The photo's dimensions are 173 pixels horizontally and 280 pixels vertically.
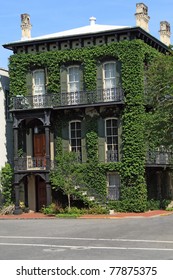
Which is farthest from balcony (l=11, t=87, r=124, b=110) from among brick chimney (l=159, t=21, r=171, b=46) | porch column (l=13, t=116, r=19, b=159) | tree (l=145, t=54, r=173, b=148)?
brick chimney (l=159, t=21, r=171, b=46)

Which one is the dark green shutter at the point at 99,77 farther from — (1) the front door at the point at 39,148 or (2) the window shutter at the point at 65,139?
(1) the front door at the point at 39,148

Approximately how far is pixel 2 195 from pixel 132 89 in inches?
441

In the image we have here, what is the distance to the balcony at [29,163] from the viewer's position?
3447cm

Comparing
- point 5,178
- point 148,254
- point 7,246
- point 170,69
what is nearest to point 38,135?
point 5,178

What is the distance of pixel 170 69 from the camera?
2356cm

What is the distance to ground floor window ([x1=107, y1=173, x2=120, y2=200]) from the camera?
1304 inches

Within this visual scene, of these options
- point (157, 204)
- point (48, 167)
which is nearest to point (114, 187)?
point (157, 204)

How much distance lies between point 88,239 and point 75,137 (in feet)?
49.1

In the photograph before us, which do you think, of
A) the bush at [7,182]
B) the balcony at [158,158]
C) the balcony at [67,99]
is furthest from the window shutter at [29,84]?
the balcony at [158,158]

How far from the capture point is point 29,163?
35.1 meters

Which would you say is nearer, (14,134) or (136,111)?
(136,111)

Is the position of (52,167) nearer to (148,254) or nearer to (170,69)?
(170,69)

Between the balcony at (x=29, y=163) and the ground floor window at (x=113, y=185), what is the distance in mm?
4253

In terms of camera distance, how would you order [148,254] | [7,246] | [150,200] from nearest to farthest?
1. [148,254]
2. [7,246]
3. [150,200]
